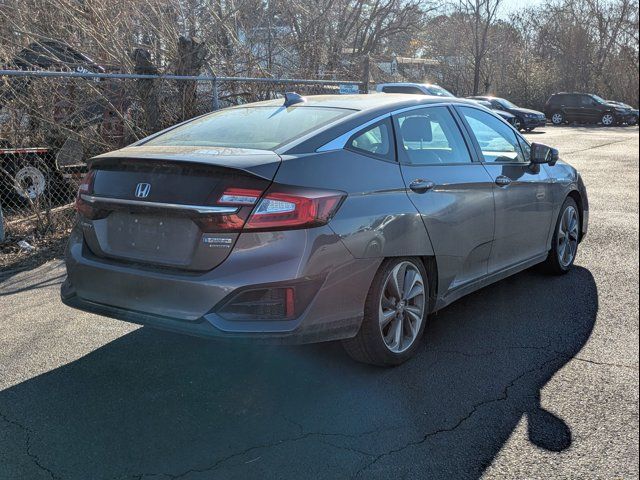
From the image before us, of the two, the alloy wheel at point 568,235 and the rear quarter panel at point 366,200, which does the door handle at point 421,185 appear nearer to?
the rear quarter panel at point 366,200

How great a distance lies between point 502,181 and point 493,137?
540 mm

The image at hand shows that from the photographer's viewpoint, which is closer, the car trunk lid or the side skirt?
the car trunk lid

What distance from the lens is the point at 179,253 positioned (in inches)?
125

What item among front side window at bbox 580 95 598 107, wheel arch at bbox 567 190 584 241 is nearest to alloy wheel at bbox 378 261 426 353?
wheel arch at bbox 567 190 584 241

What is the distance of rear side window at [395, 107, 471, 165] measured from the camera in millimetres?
3963

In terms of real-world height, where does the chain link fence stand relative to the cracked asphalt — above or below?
above

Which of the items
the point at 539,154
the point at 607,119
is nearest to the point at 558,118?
the point at 607,119

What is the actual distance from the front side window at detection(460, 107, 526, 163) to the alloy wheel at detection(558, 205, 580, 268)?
2.91 feet

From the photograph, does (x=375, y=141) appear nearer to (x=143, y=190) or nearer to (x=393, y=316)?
(x=393, y=316)

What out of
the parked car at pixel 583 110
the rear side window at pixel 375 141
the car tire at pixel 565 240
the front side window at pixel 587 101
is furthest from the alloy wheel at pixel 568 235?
the front side window at pixel 587 101

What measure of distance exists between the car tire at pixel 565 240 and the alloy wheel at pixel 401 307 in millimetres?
2137

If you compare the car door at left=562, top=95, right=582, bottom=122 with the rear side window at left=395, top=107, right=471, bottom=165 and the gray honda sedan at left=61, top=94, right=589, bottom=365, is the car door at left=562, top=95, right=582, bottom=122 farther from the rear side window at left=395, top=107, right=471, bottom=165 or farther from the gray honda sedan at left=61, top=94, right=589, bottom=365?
the gray honda sedan at left=61, top=94, right=589, bottom=365

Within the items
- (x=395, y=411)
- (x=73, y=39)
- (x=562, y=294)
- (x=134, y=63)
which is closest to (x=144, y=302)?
(x=395, y=411)

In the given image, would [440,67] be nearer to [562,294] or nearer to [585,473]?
[562,294]
